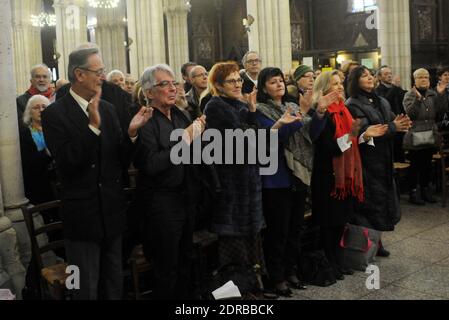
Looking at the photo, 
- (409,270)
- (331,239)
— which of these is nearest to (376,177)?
(331,239)

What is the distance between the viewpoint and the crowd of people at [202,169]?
11.3 ft

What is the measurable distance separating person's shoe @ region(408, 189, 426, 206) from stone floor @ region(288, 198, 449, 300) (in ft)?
2.68

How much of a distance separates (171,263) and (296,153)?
1469mm

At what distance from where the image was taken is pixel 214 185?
13.4ft

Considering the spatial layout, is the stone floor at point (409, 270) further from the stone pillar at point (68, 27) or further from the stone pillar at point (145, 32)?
the stone pillar at point (68, 27)

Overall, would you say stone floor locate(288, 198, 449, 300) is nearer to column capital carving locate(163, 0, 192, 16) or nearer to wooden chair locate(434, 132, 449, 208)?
wooden chair locate(434, 132, 449, 208)

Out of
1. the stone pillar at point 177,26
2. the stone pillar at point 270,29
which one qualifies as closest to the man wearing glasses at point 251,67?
the stone pillar at point 270,29

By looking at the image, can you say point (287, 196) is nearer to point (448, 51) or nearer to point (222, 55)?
point (448, 51)

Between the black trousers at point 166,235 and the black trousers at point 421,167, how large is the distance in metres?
5.01

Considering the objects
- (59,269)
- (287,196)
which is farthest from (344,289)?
(59,269)

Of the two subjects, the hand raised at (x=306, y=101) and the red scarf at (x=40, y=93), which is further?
the red scarf at (x=40, y=93)

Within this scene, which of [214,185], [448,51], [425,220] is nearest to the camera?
[214,185]

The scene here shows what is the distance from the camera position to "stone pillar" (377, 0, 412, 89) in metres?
14.1

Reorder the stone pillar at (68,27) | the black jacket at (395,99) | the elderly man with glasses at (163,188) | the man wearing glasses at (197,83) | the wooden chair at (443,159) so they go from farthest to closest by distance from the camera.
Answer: the stone pillar at (68,27) → the black jacket at (395,99) → the wooden chair at (443,159) → the man wearing glasses at (197,83) → the elderly man with glasses at (163,188)
